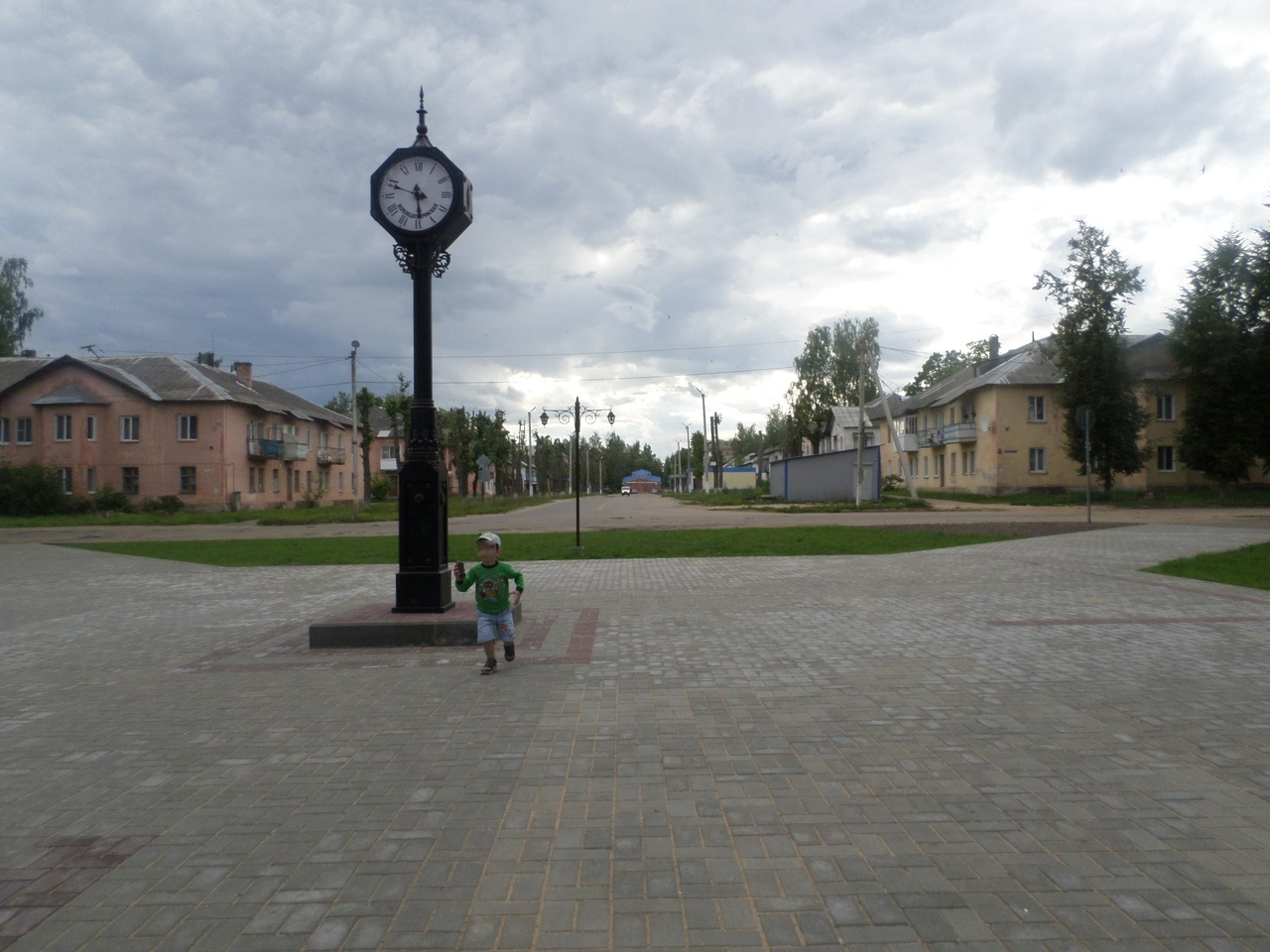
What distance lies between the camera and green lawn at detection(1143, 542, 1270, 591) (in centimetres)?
1234

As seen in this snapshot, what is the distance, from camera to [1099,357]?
1674 inches

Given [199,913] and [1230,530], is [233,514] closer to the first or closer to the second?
[1230,530]

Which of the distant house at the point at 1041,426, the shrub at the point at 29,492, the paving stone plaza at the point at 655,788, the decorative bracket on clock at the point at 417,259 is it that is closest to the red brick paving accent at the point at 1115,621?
the paving stone plaza at the point at 655,788

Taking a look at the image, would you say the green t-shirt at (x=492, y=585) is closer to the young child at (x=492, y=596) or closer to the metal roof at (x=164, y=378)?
the young child at (x=492, y=596)

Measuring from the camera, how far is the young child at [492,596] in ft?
24.0

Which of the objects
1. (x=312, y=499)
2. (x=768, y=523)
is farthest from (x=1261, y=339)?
(x=312, y=499)

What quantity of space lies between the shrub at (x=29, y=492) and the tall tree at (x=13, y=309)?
19131mm

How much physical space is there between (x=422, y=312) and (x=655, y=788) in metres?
6.39

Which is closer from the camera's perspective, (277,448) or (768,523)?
(768,523)

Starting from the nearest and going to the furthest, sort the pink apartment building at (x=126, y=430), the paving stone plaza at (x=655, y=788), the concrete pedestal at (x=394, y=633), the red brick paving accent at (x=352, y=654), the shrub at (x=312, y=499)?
1. the paving stone plaza at (x=655, y=788)
2. the red brick paving accent at (x=352, y=654)
3. the concrete pedestal at (x=394, y=633)
4. the pink apartment building at (x=126, y=430)
5. the shrub at (x=312, y=499)

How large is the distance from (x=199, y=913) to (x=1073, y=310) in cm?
4786

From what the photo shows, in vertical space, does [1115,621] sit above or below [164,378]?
below

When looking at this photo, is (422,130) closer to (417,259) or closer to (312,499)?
(417,259)

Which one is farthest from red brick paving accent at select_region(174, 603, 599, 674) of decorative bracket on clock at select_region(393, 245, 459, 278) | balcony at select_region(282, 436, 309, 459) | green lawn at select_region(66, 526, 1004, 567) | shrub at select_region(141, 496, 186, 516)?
balcony at select_region(282, 436, 309, 459)
